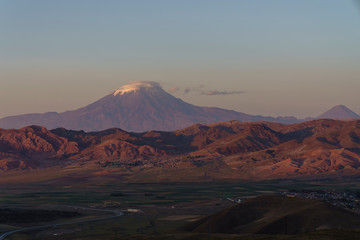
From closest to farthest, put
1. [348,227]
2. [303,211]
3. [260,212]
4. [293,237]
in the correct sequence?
[293,237] → [348,227] → [303,211] → [260,212]

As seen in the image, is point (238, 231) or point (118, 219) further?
point (118, 219)

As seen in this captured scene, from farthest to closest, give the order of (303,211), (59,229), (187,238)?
(59,229) → (303,211) → (187,238)

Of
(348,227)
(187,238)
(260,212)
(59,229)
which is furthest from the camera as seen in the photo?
(59,229)

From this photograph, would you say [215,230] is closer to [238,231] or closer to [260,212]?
[238,231]

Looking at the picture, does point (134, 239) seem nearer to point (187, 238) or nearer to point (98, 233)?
point (187, 238)

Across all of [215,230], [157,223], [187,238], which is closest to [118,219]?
[157,223]

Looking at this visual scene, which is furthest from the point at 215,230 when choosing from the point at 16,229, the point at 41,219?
the point at 41,219
